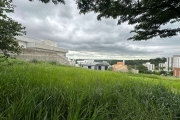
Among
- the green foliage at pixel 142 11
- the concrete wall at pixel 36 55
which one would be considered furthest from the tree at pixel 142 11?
the concrete wall at pixel 36 55

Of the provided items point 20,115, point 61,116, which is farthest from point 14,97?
point 61,116

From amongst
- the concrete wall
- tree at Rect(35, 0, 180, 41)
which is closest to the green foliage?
tree at Rect(35, 0, 180, 41)

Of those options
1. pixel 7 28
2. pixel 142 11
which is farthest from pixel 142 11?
pixel 7 28

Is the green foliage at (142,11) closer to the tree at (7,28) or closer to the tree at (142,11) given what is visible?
the tree at (142,11)

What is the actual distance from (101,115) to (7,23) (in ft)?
12.0

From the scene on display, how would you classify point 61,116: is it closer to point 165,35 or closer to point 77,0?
point 77,0

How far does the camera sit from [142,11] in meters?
3.06

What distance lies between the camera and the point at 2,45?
351 centimetres

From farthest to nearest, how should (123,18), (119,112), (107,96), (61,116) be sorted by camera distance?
(123,18) → (107,96) → (119,112) → (61,116)

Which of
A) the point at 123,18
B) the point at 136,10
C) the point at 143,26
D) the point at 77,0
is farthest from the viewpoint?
the point at 143,26

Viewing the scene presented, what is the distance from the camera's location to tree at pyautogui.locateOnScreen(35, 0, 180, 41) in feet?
9.12

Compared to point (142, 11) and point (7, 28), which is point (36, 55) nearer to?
point (7, 28)

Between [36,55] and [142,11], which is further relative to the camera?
[36,55]

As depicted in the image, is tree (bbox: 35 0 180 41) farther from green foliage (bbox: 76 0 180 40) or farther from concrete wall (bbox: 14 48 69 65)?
concrete wall (bbox: 14 48 69 65)
